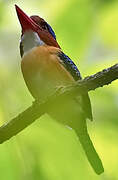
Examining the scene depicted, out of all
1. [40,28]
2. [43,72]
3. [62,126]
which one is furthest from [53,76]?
[62,126]

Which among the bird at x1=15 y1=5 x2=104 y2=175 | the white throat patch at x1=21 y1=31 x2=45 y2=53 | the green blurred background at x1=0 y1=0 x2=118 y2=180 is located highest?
the white throat patch at x1=21 y1=31 x2=45 y2=53

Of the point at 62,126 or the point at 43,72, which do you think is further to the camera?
the point at 43,72

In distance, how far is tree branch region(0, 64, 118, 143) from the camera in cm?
122

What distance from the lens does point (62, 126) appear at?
145cm

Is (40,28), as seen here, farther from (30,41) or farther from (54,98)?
(54,98)

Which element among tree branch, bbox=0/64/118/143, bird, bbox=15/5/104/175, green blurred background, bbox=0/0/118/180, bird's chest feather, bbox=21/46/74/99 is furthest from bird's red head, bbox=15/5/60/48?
tree branch, bbox=0/64/118/143

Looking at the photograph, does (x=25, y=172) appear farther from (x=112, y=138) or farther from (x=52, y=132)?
(x=112, y=138)

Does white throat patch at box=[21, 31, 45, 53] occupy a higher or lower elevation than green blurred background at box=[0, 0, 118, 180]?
higher

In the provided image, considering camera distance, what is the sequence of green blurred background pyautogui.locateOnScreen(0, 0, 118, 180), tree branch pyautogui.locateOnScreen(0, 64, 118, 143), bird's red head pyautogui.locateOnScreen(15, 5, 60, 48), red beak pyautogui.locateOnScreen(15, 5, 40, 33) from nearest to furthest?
green blurred background pyautogui.locateOnScreen(0, 0, 118, 180), tree branch pyautogui.locateOnScreen(0, 64, 118, 143), red beak pyautogui.locateOnScreen(15, 5, 40, 33), bird's red head pyautogui.locateOnScreen(15, 5, 60, 48)

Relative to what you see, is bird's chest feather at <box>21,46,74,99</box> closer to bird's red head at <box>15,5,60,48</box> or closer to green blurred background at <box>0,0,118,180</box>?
bird's red head at <box>15,5,60,48</box>

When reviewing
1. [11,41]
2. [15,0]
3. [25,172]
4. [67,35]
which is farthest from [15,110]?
[11,41]

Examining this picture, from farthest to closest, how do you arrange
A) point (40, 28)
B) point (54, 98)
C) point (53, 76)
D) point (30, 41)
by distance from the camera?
point (40, 28) < point (30, 41) < point (53, 76) < point (54, 98)

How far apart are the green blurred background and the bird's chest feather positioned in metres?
0.37

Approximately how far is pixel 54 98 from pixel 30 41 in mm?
1108
